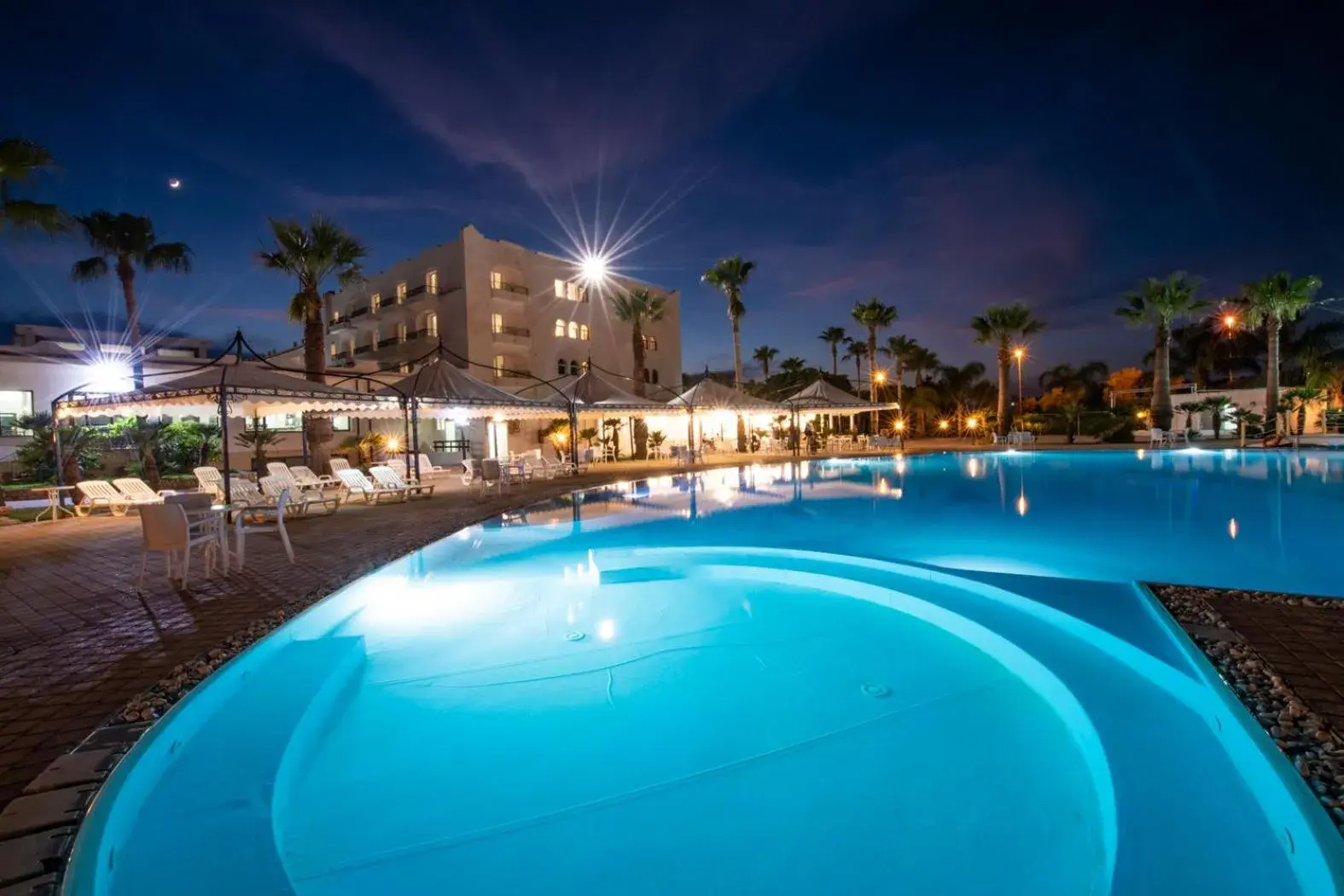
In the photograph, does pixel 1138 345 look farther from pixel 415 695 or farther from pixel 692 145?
pixel 415 695

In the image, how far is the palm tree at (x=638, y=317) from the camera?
1108 inches

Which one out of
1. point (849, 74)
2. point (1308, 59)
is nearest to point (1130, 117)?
point (1308, 59)

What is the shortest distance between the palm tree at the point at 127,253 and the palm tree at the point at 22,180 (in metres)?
7.67

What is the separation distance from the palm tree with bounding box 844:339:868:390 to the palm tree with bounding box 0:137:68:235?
48170mm

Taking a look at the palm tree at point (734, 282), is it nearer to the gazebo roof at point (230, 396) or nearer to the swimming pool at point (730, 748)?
the gazebo roof at point (230, 396)

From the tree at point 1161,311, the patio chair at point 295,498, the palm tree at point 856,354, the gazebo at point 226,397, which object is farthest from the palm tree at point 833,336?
the patio chair at point 295,498

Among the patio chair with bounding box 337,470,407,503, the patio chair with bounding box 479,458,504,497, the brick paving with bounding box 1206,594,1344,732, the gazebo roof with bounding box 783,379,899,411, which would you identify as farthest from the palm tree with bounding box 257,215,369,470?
the brick paving with bounding box 1206,594,1344,732

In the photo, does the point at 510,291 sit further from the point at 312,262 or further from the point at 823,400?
the point at 823,400

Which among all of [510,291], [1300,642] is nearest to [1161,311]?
[510,291]

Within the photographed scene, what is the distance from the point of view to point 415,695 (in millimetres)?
4215

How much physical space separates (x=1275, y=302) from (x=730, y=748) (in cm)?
3702

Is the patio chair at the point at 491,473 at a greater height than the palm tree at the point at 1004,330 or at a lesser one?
lesser

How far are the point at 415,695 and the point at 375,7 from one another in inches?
647

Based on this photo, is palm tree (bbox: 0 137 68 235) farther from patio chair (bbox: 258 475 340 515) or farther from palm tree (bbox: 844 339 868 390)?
palm tree (bbox: 844 339 868 390)
